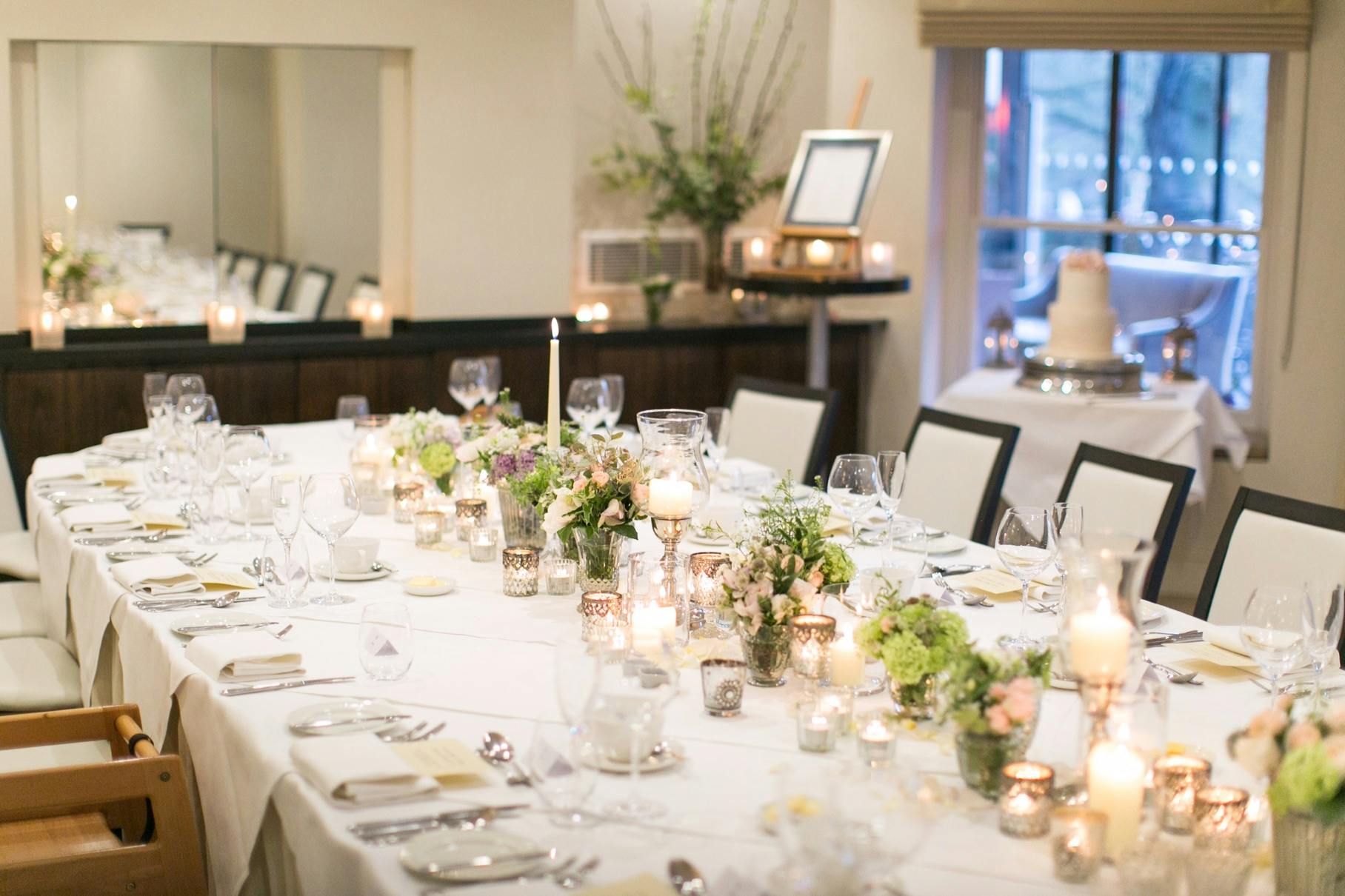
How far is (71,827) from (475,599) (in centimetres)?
80

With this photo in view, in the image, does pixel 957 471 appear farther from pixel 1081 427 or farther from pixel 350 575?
pixel 350 575

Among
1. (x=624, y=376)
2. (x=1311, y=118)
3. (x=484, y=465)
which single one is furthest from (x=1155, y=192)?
(x=484, y=465)

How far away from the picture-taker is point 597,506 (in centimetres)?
272

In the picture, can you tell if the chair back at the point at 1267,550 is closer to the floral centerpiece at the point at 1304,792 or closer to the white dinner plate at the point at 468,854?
the floral centerpiece at the point at 1304,792

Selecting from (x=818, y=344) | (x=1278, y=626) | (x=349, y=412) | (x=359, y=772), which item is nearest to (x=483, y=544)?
(x=359, y=772)

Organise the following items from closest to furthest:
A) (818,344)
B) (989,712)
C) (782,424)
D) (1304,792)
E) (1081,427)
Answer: (1304,792) < (989,712) < (782,424) < (1081,427) < (818,344)

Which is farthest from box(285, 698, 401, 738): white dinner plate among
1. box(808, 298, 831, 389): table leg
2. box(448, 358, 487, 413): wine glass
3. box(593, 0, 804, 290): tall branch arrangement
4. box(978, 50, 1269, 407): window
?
box(978, 50, 1269, 407): window

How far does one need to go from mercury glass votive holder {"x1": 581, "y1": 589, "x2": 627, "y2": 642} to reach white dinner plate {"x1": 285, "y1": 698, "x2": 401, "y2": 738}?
45 centimetres

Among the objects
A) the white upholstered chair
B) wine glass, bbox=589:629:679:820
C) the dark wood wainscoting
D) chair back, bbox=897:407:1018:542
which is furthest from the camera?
the dark wood wainscoting

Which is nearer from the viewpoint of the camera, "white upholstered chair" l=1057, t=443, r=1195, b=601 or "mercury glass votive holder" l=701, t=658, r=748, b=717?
"mercury glass votive holder" l=701, t=658, r=748, b=717

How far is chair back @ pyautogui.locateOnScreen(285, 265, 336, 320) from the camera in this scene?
5.99m

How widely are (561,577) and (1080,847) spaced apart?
138 centimetres

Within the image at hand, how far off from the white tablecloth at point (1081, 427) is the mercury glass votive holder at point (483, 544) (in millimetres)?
2545

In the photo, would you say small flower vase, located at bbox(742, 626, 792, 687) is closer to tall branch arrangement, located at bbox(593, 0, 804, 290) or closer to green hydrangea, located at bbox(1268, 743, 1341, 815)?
green hydrangea, located at bbox(1268, 743, 1341, 815)
